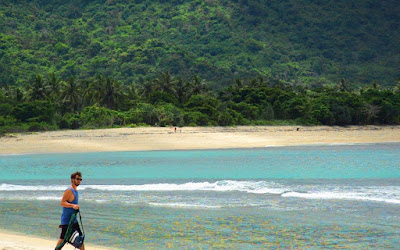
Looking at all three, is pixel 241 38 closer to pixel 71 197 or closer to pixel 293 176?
pixel 293 176

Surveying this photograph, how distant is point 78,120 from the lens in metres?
59.7

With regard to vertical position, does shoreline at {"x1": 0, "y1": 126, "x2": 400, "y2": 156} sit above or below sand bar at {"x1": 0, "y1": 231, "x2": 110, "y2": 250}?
above

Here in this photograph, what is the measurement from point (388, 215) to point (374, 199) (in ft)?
8.95

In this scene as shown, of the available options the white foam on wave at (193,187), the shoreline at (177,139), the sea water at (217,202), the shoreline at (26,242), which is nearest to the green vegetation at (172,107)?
the shoreline at (177,139)

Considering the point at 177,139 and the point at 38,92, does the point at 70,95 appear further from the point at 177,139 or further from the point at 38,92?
the point at 177,139

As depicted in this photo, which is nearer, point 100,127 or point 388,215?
point 388,215

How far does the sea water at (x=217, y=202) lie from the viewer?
12508mm

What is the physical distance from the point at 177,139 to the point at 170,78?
3383 centimetres

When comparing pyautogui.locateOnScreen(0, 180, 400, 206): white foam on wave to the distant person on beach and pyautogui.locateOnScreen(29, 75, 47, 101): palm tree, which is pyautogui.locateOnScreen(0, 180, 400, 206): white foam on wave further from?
pyautogui.locateOnScreen(29, 75, 47, 101): palm tree

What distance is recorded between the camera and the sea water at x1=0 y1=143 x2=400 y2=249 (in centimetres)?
1251

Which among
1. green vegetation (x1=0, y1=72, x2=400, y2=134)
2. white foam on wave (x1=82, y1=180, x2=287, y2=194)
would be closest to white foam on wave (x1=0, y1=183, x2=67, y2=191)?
white foam on wave (x1=82, y1=180, x2=287, y2=194)

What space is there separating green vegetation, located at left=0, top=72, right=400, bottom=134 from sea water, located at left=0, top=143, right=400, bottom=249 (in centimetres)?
2695

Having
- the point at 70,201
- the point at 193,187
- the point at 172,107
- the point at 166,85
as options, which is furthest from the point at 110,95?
the point at 70,201

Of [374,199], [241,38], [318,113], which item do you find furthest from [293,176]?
[241,38]
